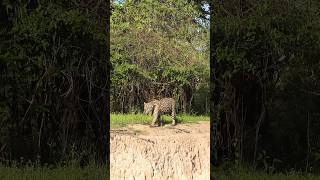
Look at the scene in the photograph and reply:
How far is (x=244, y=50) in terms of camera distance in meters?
6.69

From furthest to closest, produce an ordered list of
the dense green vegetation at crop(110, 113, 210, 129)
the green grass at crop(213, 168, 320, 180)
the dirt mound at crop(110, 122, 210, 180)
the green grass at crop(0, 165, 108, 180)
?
the green grass at crop(213, 168, 320, 180) → the green grass at crop(0, 165, 108, 180) → the dense green vegetation at crop(110, 113, 210, 129) → the dirt mound at crop(110, 122, 210, 180)

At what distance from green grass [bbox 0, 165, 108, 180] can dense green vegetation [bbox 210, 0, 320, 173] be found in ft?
4.53

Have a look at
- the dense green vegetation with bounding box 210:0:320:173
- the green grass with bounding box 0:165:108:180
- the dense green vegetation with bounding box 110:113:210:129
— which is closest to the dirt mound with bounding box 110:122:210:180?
the dense green vegetation with bounding box 110:113:210:129

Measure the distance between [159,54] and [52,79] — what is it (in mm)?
1545

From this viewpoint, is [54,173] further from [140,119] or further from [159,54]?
[159,54]

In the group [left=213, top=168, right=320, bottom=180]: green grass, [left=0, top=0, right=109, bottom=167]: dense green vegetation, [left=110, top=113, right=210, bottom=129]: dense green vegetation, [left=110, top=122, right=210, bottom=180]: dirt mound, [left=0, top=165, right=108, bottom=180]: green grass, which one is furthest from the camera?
[left=0, top=0, right=109, bottom=167]: dense green vegetation

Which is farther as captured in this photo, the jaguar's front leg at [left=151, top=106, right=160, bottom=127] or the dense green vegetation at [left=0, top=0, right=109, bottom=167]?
the dense green vegetation at [left=0, top=0, right=109, bottom=167]

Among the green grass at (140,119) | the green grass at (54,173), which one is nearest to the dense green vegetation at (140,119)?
the green grass at (140,119)

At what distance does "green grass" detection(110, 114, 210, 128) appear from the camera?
5.67 m

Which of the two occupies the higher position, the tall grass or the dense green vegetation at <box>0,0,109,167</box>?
the dense green vegetation at <box>0,0,109,167</box>

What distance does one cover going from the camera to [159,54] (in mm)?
5773

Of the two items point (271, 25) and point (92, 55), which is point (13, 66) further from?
point (271, 25)

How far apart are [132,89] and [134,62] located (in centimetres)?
37

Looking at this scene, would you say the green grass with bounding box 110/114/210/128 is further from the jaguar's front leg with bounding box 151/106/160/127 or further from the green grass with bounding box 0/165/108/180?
the green grass with bounding box 0/165/108/180
